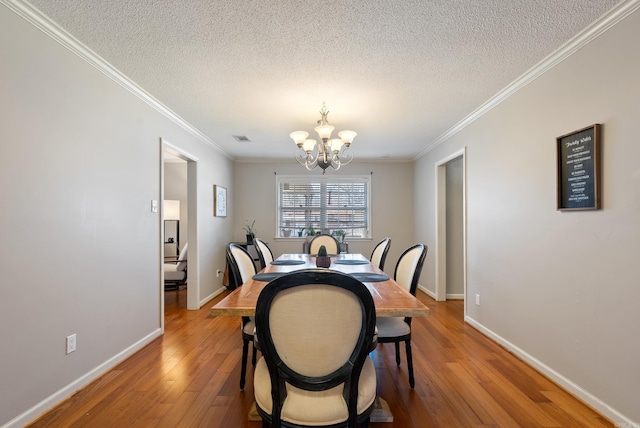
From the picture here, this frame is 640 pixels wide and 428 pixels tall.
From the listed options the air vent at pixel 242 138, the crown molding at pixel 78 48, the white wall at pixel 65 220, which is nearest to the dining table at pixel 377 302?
the white wall at pixel 65 220

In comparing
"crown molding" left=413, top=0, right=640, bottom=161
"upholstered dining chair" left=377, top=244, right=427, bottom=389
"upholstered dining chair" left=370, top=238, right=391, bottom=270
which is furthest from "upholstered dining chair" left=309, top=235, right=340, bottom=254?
"crown molding" left=413, top=0, right=640, bottom=161

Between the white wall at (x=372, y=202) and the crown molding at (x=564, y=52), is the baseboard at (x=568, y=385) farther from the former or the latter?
the white wall at (x=372, y=202)

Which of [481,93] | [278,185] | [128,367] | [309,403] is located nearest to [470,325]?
[481,93]

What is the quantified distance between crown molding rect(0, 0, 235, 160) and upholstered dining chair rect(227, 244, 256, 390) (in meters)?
1.64

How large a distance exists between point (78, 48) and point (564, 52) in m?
3.30

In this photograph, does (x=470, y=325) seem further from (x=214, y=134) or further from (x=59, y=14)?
(x=59, y=14)

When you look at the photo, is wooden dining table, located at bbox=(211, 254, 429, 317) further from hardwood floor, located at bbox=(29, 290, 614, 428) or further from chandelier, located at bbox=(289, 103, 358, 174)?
chandelier, located at bbox=(289, 103, 358, 174)

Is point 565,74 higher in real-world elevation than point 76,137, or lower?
higher

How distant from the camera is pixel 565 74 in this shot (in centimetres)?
213

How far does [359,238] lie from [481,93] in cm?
352

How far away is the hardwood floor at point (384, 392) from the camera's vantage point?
175cm

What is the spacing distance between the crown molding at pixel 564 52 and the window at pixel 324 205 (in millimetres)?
2787

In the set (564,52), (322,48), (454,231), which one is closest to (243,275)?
(322,48)

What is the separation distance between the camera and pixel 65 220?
1.98 m
